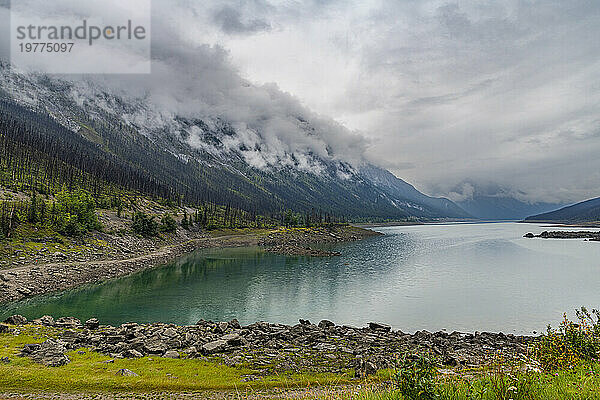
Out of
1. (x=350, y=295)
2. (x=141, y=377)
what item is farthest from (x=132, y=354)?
(x=350, y=295)

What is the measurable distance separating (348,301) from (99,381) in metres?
33.3

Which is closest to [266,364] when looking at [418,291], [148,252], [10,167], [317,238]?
[418,291]

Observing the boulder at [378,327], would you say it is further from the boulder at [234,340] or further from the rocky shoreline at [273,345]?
the boulder at [234,340]

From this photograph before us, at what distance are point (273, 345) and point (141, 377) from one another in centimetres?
909

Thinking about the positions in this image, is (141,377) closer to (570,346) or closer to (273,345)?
(273,345)

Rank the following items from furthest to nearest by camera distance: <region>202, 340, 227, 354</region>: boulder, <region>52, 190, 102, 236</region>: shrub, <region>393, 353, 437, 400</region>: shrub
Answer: <region>52, 190, 102, 236</region>: shrub < <region>202, 340, 227, 354</region>: boulder < <region>393, 353, 437, 400</region>: shrub

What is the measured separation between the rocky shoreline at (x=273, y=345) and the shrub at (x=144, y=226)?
209ft

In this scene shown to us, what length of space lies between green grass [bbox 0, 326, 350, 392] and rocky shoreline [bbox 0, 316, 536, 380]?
833 millimetres

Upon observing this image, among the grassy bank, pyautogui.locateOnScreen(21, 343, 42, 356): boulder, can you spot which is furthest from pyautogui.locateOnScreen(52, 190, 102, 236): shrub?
pyautogui.locateOnScreen(21, 343, 42, 356): boulder

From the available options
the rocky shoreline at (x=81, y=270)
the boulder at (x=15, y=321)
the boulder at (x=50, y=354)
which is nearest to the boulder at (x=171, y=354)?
the boulder at (x=50, y=354)

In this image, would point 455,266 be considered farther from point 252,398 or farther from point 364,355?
point 252,398

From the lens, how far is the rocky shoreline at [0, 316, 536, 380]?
65.6 feet

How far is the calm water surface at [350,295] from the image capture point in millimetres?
37281

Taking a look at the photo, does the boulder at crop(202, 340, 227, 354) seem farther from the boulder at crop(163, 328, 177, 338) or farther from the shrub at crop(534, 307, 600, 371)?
the shrub at crop(534, 307, 600, 371)
